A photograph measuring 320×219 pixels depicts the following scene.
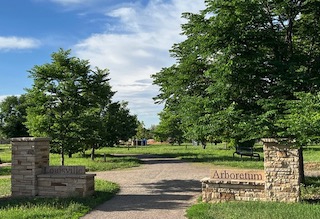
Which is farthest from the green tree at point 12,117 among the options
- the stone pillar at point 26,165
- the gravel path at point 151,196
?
the stone pillar at point 26,165

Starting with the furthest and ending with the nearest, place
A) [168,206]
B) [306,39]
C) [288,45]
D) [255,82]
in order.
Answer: [306,39] < [288,45] < [255,82] < [168,206]

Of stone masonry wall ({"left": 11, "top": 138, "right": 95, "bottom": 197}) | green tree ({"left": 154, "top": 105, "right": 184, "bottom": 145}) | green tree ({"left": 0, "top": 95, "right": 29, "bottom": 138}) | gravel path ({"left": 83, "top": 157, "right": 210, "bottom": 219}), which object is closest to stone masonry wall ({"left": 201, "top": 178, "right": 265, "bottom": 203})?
gravel path ({"left": 83, "top": 157, "right": 210, "bottom": 219})

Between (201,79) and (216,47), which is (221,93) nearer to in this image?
(216,47)

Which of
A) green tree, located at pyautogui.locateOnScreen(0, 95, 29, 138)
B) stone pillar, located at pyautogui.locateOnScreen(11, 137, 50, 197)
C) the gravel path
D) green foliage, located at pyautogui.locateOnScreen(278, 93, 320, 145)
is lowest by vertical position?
the gravel path

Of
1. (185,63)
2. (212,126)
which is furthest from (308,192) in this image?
(185,63)

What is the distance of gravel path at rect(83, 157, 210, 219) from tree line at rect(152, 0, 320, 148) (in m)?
2.16

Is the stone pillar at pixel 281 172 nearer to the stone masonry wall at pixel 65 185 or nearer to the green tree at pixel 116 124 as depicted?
the stone masonry wall at pixel 65 185

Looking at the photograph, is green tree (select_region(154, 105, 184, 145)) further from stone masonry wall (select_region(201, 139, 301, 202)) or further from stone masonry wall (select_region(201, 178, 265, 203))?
stone masonry wall (select_region(201, 139, 301, 202))

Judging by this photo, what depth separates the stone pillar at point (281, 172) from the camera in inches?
377

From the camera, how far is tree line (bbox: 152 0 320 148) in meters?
10.3

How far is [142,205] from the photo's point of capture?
10188 mm

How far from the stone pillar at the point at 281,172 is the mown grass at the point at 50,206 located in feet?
15.7

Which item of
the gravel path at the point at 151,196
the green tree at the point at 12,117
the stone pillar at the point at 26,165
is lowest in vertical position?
the gravel path at the point at 151,196

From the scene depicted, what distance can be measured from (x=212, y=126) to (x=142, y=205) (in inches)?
118
